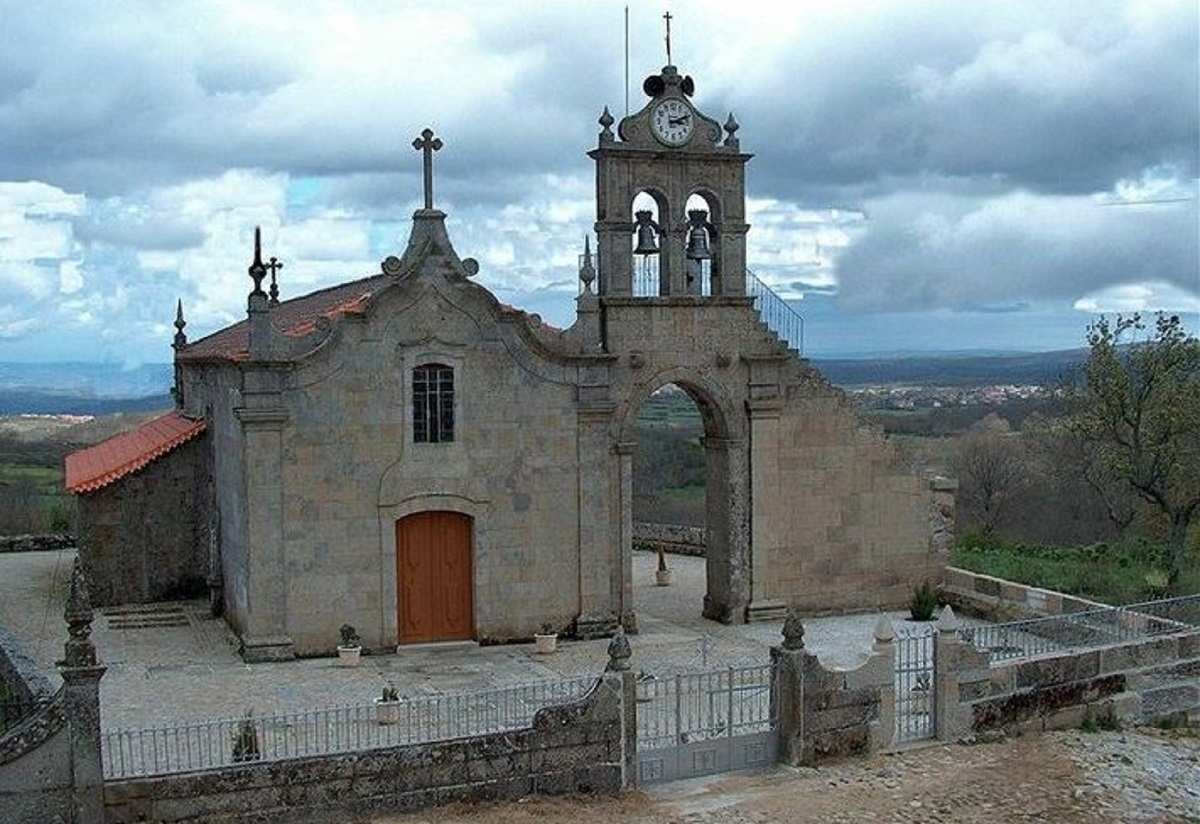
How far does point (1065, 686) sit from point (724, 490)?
7724 millimetres

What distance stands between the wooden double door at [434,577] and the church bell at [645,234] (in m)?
6.02

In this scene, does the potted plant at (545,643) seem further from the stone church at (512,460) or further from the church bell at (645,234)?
the church bell at (645,234)

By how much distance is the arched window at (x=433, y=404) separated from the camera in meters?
24.2

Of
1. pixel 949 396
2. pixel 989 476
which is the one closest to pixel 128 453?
pixel 989 476

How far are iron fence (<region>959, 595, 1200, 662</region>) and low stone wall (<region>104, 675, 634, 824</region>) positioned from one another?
767cm

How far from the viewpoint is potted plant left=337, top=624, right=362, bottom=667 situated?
75.7 ft

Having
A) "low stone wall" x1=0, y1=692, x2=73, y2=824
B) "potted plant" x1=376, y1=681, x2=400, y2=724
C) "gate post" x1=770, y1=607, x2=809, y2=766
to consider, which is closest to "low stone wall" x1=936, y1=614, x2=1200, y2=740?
"gate post" x1=770, y1=607, x2=809, y2=766

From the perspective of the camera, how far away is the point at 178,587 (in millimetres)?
28250

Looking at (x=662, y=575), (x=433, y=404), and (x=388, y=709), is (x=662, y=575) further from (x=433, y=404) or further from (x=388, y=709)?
(x=388, y=709)

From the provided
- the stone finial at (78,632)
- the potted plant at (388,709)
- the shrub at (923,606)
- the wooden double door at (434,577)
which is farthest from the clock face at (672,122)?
the stone finial at (78,632)

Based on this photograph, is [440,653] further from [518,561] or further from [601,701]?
[601,701]

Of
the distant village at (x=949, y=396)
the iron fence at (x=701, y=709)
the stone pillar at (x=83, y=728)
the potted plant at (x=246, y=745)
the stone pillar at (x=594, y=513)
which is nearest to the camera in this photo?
the stone pillar at (x=83, y=728)

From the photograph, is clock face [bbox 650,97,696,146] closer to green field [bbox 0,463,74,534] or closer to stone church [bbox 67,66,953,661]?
stone church [bbox 67,66,953,661]

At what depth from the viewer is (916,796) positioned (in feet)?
58.8
